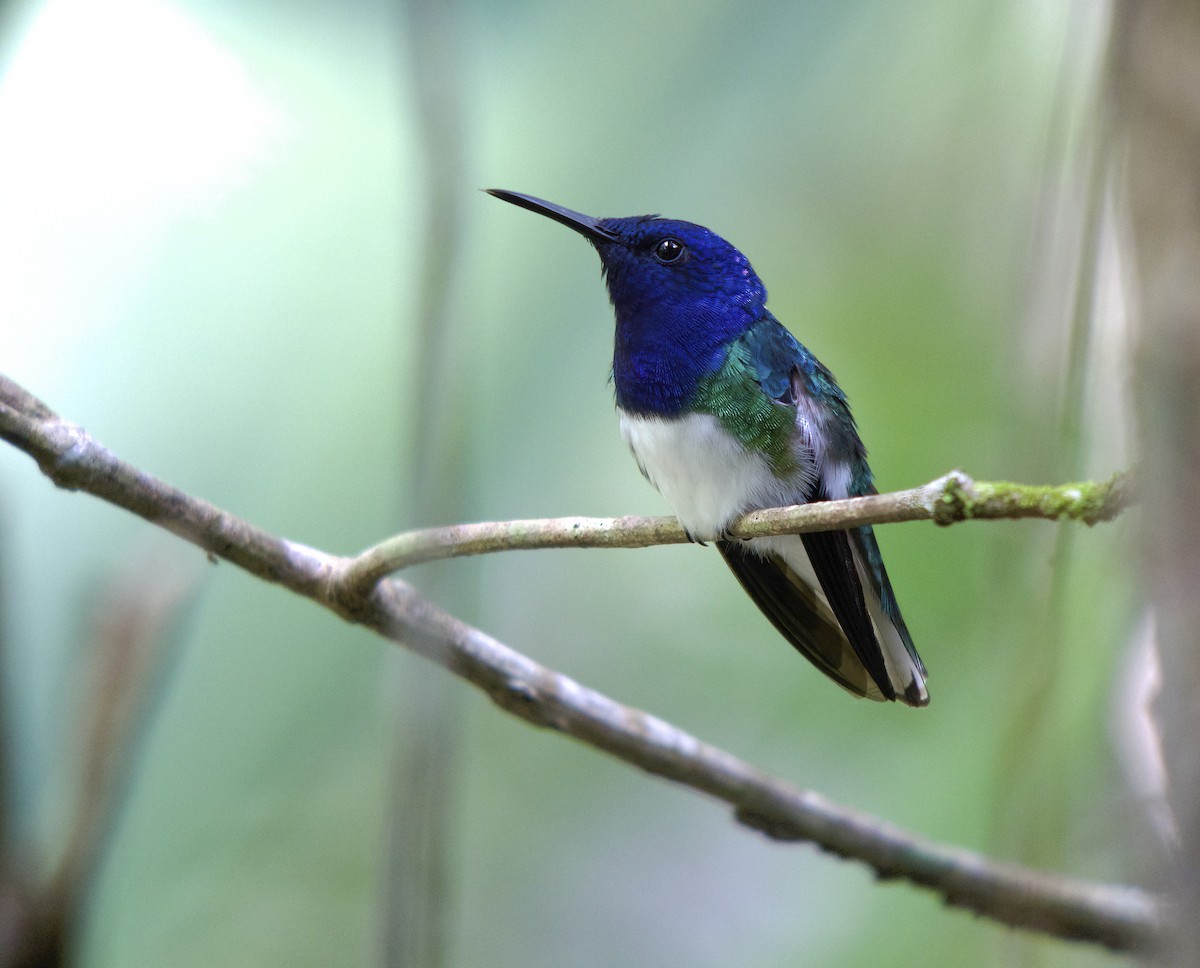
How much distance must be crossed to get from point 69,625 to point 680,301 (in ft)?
7.03

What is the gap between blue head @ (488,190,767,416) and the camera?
228 cm

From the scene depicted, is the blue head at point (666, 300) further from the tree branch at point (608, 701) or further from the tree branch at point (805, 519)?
the tree branch at point (608, 701)

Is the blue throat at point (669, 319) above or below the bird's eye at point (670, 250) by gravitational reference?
below

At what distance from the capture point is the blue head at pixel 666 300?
7.49 feet

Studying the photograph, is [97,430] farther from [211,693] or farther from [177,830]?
[177,830]

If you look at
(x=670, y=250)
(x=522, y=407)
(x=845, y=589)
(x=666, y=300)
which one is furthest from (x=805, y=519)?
(x=522, y=407)

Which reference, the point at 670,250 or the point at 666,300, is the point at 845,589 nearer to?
the point at 666,300

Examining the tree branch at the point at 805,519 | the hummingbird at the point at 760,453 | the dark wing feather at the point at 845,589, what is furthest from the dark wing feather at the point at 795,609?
the tree branch at the point at 805,519

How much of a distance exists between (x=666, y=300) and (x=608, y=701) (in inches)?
35.6

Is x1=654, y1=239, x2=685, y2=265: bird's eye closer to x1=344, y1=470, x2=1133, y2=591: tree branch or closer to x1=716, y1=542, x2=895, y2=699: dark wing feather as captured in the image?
x1=716, y1=542, x2=895, y2=699: dark wing feather

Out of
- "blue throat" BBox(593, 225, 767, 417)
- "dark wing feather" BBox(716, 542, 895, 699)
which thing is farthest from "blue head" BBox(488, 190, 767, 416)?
"dark wing feather" BBox(716, 542, 895, 699)

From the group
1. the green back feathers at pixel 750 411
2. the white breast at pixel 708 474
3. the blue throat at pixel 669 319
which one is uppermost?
the blue throat at pixel 669 319

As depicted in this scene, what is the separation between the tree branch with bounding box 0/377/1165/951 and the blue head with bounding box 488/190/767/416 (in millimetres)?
592

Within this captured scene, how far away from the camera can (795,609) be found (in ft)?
8.03
